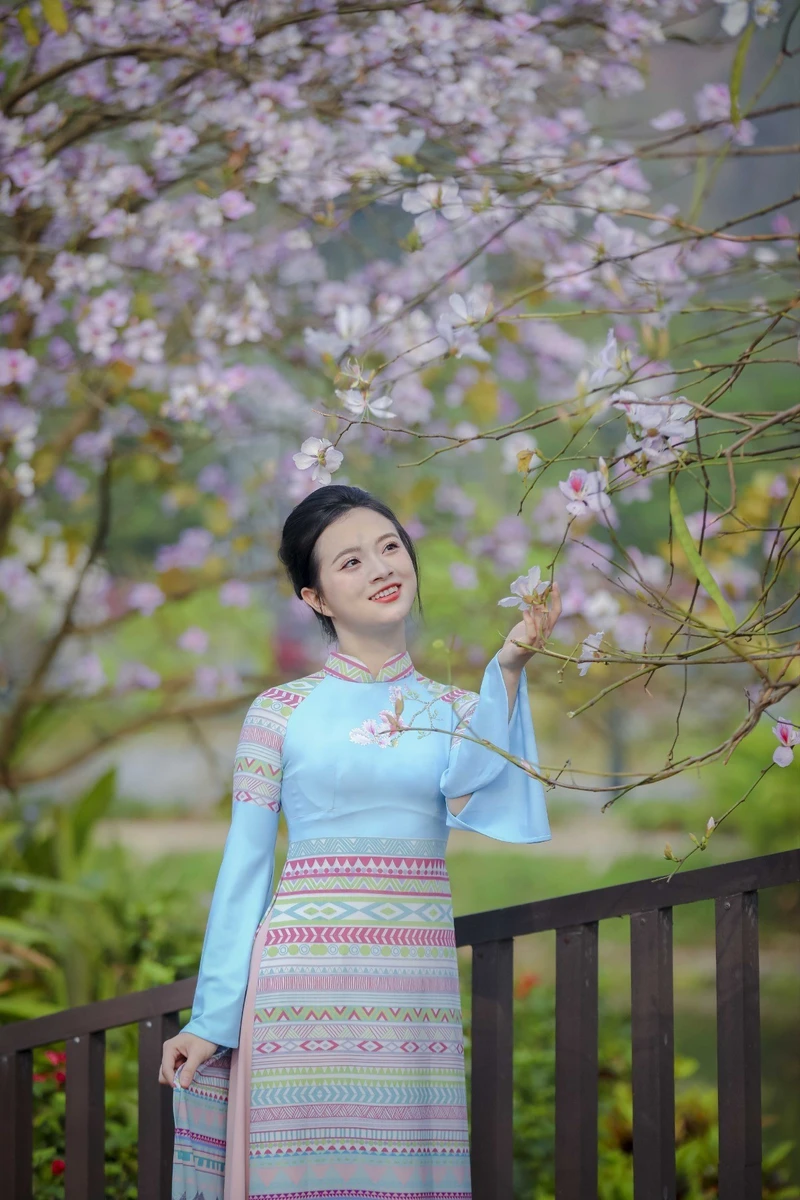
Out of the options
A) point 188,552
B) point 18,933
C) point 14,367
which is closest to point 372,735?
point 18,933

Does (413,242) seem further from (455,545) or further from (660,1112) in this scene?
(455,545)

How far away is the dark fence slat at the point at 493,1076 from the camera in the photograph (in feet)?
5.42

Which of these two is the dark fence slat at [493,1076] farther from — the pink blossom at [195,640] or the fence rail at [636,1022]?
the pink blossom at [195,640]

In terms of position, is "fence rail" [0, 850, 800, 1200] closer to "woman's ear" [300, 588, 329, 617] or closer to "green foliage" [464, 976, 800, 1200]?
"woman's ear" [300, 588, 329, 617]

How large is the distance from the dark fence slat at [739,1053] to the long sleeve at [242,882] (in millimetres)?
572

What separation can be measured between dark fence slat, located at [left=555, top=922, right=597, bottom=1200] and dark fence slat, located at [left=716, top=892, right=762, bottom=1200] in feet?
0.53

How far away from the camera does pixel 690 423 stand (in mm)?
1205

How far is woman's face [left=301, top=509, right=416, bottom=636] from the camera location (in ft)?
5.28

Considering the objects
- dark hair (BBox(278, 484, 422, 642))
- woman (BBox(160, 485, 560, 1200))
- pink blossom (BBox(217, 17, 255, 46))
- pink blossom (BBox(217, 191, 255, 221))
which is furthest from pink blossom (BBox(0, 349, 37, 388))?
woman (BBox(160, 485, 560, 1200))

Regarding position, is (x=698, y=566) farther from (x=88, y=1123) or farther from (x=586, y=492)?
(x=88, y=1123)

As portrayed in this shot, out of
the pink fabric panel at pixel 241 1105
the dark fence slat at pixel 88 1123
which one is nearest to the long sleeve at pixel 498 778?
the pink fabric panel at pixel 241 1105

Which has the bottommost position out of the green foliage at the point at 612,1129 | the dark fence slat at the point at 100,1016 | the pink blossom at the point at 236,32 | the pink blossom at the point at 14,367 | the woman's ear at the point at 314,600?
the green foliage at the point at 612,1129

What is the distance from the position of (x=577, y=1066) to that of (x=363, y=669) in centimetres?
57

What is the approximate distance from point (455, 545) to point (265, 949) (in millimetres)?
2385
